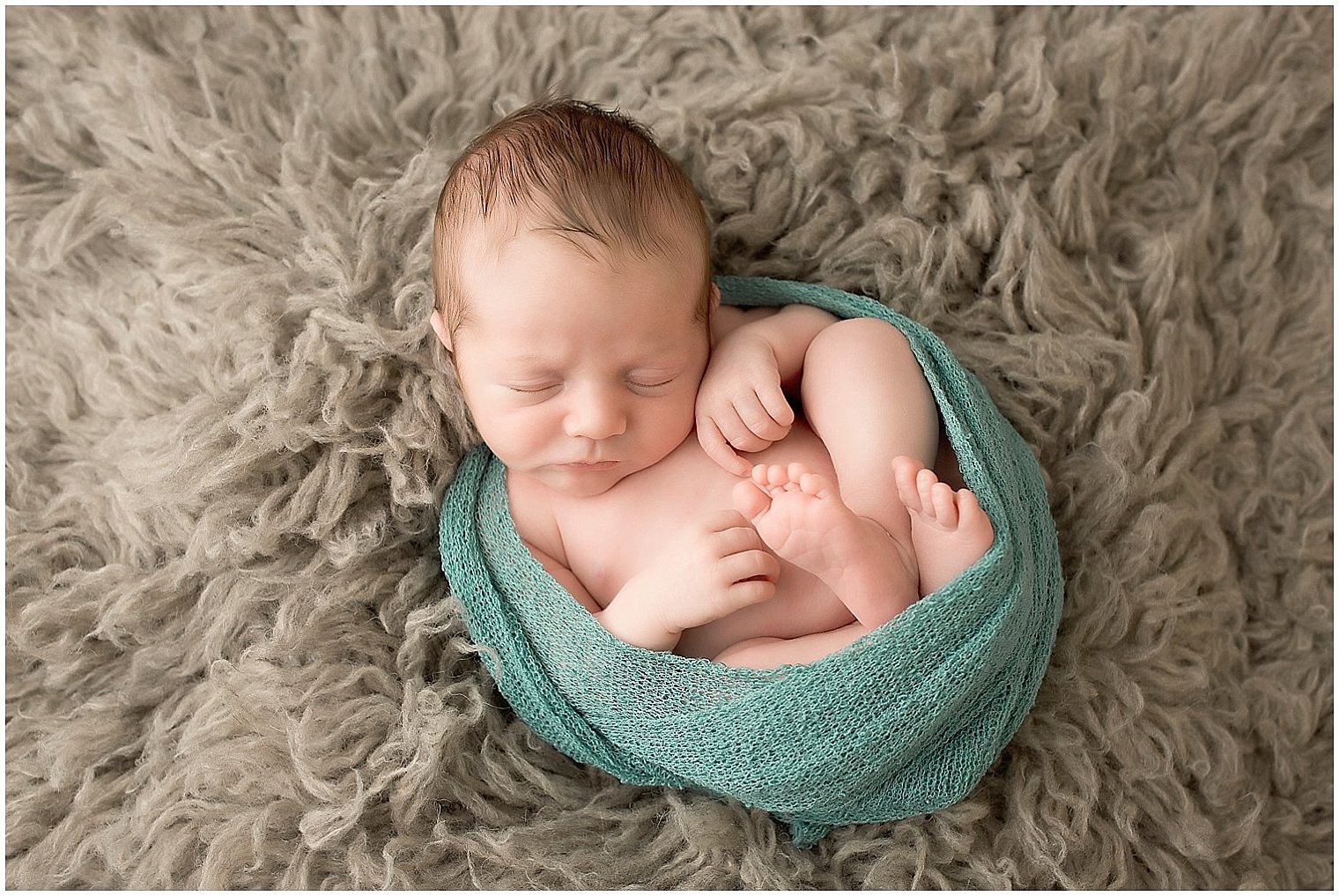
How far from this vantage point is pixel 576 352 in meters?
1.07

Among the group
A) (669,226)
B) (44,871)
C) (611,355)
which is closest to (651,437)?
(611,355)

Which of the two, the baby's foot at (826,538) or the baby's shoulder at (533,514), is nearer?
the baby's foot at (826,538)

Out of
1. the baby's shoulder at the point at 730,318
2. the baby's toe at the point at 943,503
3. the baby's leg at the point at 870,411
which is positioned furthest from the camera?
the baby's shoulder at the point at 730,318

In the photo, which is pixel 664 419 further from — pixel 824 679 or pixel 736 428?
pixel 824 679

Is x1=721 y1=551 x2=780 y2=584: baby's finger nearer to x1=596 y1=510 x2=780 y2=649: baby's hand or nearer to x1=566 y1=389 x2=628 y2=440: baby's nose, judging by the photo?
x1=596 y1=510 x2=780 y2=649: baby's hand

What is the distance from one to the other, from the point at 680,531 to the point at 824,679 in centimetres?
21

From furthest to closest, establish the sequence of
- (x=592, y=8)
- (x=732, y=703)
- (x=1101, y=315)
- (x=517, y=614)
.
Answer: (x=592, y=8) < (x=1101, y=315) < (x=517, y=614) < (x=732, y=703)

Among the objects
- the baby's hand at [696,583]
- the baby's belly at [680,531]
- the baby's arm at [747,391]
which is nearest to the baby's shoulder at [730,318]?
the baby's arm at [747,391]

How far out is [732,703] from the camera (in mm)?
1044

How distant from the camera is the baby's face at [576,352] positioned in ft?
3.44

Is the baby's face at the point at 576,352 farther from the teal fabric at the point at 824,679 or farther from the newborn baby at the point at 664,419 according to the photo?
the teal fabric at the point at 824,679

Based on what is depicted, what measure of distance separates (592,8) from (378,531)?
696mm

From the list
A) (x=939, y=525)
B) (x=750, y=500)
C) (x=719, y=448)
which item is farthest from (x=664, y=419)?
(x=939, y=525)

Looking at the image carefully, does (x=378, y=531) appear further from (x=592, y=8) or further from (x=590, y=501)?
(x=592, y=8)
